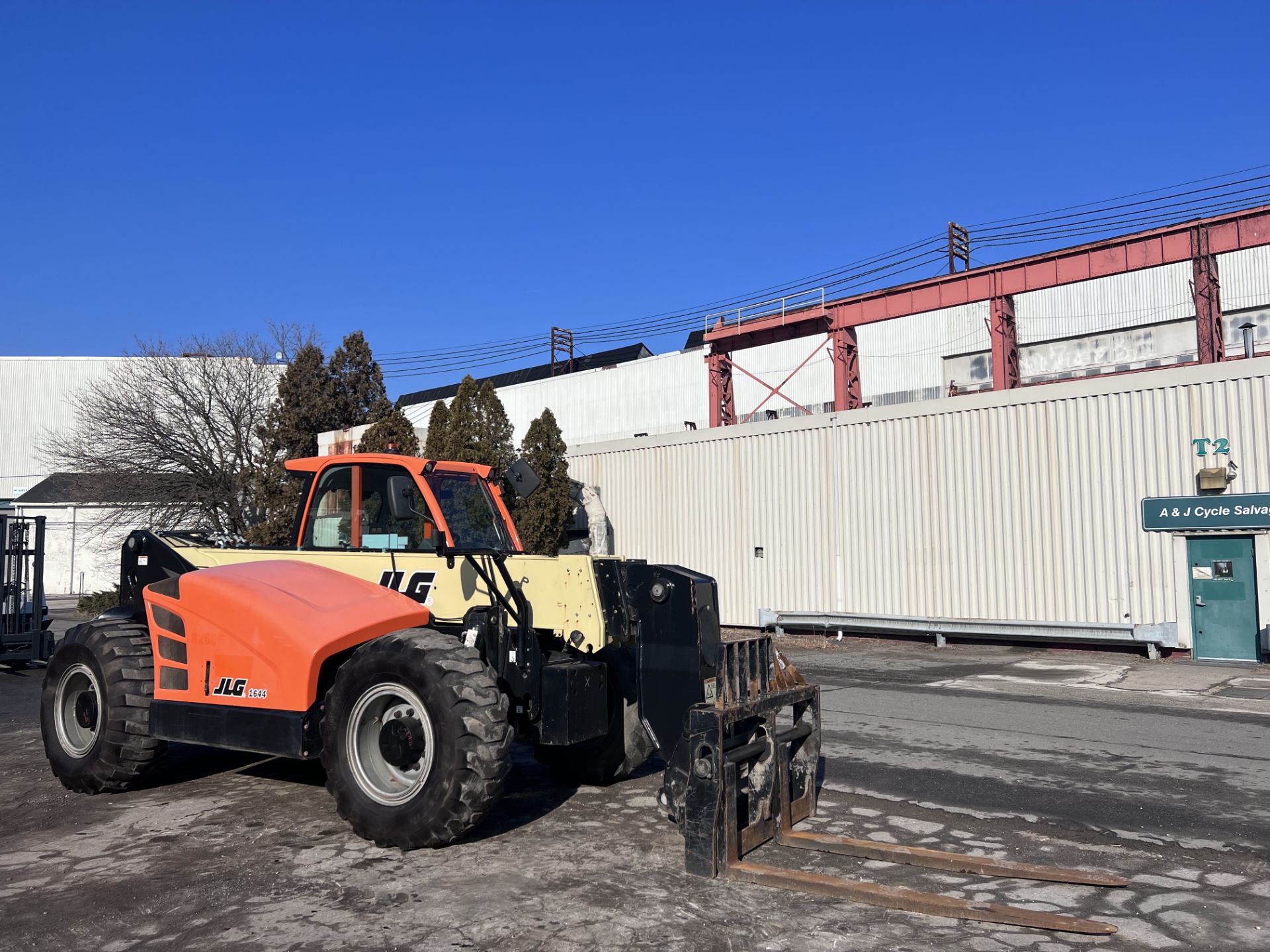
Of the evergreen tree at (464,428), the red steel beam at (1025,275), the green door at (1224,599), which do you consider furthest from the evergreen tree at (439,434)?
the green door at (1224,599)

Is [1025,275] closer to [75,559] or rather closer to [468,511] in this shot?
[468,511]

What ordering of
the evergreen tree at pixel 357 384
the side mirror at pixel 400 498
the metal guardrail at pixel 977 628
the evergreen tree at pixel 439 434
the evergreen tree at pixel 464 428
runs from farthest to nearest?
1. the evergreen tree at pixel 357 384
2. the evergreen tree at pixel 439 434
3. the evergreen tree at pixel 464 428
4. the metal guardrail at pixel 977 628
5. the side mirror at pixel 400 498

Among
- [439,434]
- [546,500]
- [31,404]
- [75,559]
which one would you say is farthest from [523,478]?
[31,404]

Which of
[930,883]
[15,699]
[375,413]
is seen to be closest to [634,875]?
[930,883]

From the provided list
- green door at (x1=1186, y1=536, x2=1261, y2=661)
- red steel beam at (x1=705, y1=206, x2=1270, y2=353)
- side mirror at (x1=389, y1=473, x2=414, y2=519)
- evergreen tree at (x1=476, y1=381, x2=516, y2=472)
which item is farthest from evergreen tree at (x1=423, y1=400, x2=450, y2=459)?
side mirror at (x1=389, y1=473, x2=414, y2=519)

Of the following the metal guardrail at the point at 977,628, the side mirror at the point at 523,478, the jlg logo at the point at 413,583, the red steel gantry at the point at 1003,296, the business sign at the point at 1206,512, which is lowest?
the metal guardrail at the point at 977,628

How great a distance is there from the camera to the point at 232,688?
655cm

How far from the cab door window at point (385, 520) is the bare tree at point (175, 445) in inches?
1157

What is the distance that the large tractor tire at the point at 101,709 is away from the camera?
7.21 metres

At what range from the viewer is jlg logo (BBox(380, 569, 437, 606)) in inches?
267

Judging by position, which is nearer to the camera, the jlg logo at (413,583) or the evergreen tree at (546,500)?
the jlg logo at (413,583)

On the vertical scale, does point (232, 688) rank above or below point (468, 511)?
below

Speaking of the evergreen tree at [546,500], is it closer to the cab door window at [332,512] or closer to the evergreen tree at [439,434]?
the evergreen tree at [439,434]

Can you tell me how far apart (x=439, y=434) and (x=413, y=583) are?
23241 millimetres
